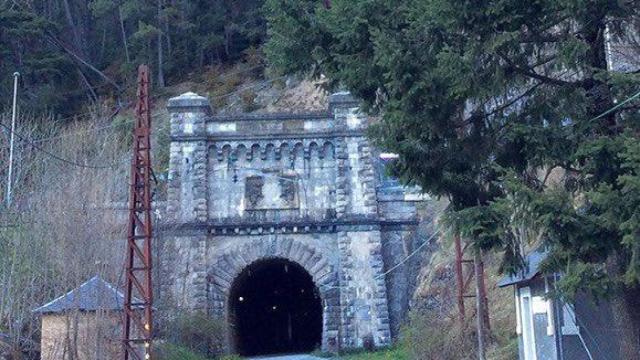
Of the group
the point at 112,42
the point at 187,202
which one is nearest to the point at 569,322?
the point at 187,202

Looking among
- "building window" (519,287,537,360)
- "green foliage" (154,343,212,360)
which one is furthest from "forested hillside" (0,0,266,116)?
"building window" (519,287,537,360)

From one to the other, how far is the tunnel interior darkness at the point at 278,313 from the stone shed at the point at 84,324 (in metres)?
14.3

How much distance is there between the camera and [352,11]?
11758 millimetres

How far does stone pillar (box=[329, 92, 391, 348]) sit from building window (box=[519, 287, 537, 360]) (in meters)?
13.3

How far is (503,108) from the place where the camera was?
12.0 m

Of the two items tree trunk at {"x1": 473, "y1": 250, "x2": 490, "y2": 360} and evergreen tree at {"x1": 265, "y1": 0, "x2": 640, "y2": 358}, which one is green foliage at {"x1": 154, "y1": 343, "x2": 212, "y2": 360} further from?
evergreen tree at {"x1": 265, "y1": 0, "x2": 640, "y2": 358}

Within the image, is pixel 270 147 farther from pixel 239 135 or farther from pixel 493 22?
pixel 493 22

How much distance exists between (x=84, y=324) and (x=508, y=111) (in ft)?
46.7

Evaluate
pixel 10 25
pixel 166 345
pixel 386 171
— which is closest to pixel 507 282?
pixel 386 171

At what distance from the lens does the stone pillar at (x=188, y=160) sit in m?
33.2

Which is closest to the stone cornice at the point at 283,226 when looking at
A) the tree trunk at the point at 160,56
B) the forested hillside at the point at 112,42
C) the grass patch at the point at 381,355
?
the grass patch at the point at 381,355

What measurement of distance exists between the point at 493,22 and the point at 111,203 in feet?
65.5

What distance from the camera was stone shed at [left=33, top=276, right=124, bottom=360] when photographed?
22688mm

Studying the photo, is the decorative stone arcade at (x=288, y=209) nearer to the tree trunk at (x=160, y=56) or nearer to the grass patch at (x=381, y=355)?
the grass patch at (x=381, y=355)
